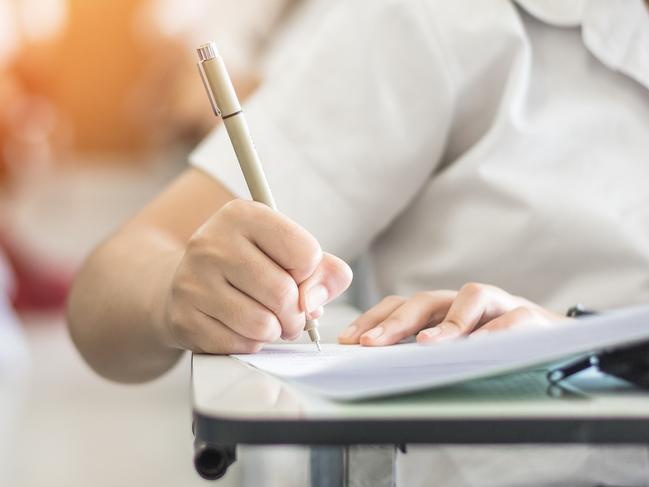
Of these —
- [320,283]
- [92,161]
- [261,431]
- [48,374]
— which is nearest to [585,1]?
[320,283]

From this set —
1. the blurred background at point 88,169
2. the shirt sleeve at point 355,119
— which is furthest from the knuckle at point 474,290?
the blurred background at point 88,169

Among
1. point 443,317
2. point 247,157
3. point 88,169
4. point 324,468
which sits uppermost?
point 247,157

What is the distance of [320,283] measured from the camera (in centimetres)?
64

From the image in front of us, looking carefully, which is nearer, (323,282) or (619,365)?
(619,365)

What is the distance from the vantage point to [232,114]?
65 centimetres

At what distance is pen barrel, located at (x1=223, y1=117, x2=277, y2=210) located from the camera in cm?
66

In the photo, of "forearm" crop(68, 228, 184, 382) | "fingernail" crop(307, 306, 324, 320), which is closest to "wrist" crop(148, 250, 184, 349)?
"forearm" crop(68, 228, 184, 382)

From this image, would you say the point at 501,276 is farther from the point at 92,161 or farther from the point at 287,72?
the point at 92,161

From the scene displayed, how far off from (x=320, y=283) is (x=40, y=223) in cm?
437

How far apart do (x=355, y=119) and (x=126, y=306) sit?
0.28 metres

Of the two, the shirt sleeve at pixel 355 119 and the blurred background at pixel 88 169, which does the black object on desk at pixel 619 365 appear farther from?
the blurred background at pixel 88 169

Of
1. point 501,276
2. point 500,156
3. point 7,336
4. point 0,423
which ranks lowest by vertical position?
point 0,423

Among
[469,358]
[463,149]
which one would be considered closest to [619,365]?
[469,358]

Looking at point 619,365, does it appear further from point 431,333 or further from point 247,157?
point 247,157
